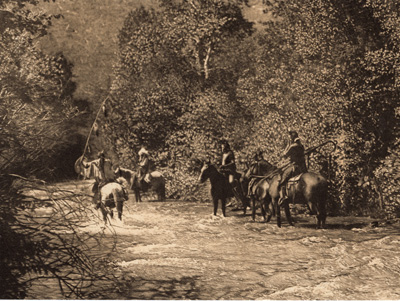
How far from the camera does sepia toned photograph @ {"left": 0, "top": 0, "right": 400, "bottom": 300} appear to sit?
6.74 m

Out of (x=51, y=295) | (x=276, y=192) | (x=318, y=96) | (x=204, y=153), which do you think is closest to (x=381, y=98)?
(x=318, y=96)

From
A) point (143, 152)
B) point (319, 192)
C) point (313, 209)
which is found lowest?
point (313, 209)

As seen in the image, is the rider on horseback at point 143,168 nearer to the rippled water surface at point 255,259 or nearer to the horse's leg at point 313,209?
the rippled water surface at point 255,259

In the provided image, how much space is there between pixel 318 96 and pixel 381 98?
1867 mm

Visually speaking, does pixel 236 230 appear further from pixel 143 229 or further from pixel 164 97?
pixel 164 97

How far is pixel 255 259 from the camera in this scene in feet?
35.2

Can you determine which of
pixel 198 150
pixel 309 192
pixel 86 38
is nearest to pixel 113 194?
pixel 86 38

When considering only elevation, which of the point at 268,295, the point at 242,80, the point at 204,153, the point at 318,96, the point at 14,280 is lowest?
the point at 268,295

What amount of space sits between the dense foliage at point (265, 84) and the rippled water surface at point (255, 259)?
275 cm

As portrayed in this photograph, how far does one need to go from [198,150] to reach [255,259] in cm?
1193

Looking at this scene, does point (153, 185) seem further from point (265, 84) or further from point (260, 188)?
point (260, 188)

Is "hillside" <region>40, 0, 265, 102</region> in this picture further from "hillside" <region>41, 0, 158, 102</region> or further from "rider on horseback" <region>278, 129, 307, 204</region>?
"rider on horseback" <region>278, 129, 307, 204</region>

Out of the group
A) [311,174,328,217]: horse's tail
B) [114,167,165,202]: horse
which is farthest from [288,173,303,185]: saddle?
[114,167,165,202]: horse

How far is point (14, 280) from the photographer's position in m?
5.89
